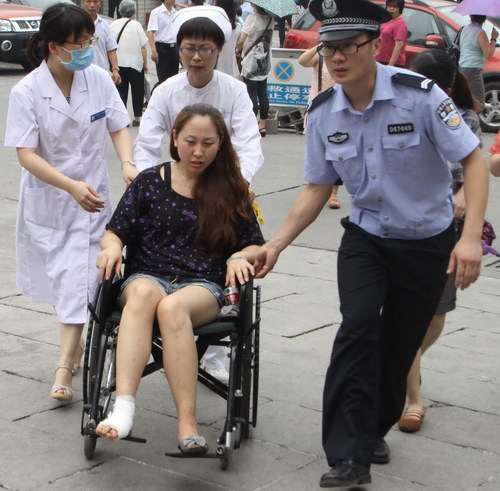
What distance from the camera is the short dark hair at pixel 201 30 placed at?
479 centimetres

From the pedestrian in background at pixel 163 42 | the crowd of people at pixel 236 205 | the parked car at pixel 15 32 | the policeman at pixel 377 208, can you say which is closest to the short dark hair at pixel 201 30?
the crowd of people at pixel 236 205

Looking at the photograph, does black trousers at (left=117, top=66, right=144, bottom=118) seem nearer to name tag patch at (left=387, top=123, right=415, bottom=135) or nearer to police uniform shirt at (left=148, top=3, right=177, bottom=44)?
police uniform shirt at (left=148, top=3, right=177, bottom=44)

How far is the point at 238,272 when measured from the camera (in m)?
4.20

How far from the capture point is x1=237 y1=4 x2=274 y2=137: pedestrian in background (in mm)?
12655

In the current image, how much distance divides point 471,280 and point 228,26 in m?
1.98

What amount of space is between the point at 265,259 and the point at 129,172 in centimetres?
99

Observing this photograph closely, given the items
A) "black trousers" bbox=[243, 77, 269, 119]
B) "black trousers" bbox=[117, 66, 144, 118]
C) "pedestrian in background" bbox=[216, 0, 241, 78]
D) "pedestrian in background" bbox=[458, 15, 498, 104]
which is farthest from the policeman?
"black trousers" bbox=[117, 66, 144, 118]

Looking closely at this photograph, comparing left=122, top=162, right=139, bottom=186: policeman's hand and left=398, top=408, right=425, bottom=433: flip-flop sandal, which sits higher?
left=122, top=162, right=139, bottom=186: policeman's hand

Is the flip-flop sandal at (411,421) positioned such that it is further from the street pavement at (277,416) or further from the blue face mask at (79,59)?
the blue face mask at (79,59)

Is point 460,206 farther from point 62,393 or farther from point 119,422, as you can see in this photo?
point 62,393

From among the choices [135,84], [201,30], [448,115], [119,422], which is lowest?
[119,422]

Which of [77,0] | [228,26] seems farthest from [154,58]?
[77,0]

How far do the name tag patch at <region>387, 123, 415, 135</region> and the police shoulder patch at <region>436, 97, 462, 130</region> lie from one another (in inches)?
4.1

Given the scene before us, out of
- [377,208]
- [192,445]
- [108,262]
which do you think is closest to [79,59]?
[108,262]
